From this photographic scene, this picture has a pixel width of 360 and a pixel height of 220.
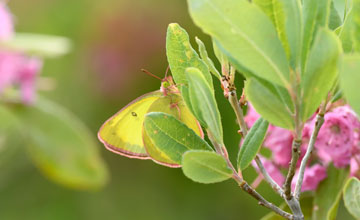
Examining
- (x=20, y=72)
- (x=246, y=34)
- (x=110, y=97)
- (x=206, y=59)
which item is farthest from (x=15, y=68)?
(x=110, y=97)

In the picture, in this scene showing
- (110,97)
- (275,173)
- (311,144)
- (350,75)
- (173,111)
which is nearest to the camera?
(350,75)

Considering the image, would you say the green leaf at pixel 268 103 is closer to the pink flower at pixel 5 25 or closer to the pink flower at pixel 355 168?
the pink flower at pixel 355 168

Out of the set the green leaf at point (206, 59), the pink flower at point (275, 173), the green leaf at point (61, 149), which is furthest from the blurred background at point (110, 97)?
the green leaf at point (206, 59)

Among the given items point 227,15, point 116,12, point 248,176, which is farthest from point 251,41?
point 116,12

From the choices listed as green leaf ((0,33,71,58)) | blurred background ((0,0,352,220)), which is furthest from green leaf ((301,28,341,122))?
blurred background ((0,0,352,220))

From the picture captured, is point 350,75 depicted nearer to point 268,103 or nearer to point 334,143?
point 268,103

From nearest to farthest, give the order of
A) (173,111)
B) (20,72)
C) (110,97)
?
(173,111) < (20,72) < (110,97)

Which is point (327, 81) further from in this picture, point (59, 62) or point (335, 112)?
point (59, 62)
